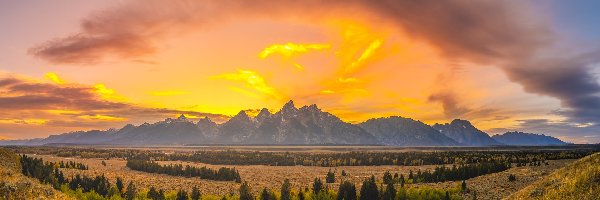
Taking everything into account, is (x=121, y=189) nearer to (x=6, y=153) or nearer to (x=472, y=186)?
(x=6, y=153)

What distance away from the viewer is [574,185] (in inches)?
1178

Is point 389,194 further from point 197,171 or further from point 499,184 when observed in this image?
point 197,171

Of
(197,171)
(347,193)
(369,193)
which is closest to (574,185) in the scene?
(369,193)

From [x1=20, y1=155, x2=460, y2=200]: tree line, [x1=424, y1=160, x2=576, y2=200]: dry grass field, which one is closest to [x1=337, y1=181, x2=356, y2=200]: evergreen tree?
[x1=20, y1=155, x2=460, y2=200]: tree line

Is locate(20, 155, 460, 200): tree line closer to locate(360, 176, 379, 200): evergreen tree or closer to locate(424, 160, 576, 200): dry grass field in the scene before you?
locate(360, 176, 379, 200): evergreen tree

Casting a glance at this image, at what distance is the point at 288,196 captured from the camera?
5947 centimetres

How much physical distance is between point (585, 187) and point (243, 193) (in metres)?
40.3

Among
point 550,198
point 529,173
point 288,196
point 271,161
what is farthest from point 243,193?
point 271,161

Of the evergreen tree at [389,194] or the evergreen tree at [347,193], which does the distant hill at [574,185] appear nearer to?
the evergreen tree at [389,194]

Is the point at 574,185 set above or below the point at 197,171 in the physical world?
above

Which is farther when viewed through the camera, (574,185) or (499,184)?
(499,184)

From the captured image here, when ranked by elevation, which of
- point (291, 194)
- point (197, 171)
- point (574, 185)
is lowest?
point (291, 194)

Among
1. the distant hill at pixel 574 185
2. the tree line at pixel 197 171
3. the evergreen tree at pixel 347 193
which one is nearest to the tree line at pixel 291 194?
the evergreen tree at pixel 347 193

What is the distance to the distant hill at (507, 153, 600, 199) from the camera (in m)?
28.3
